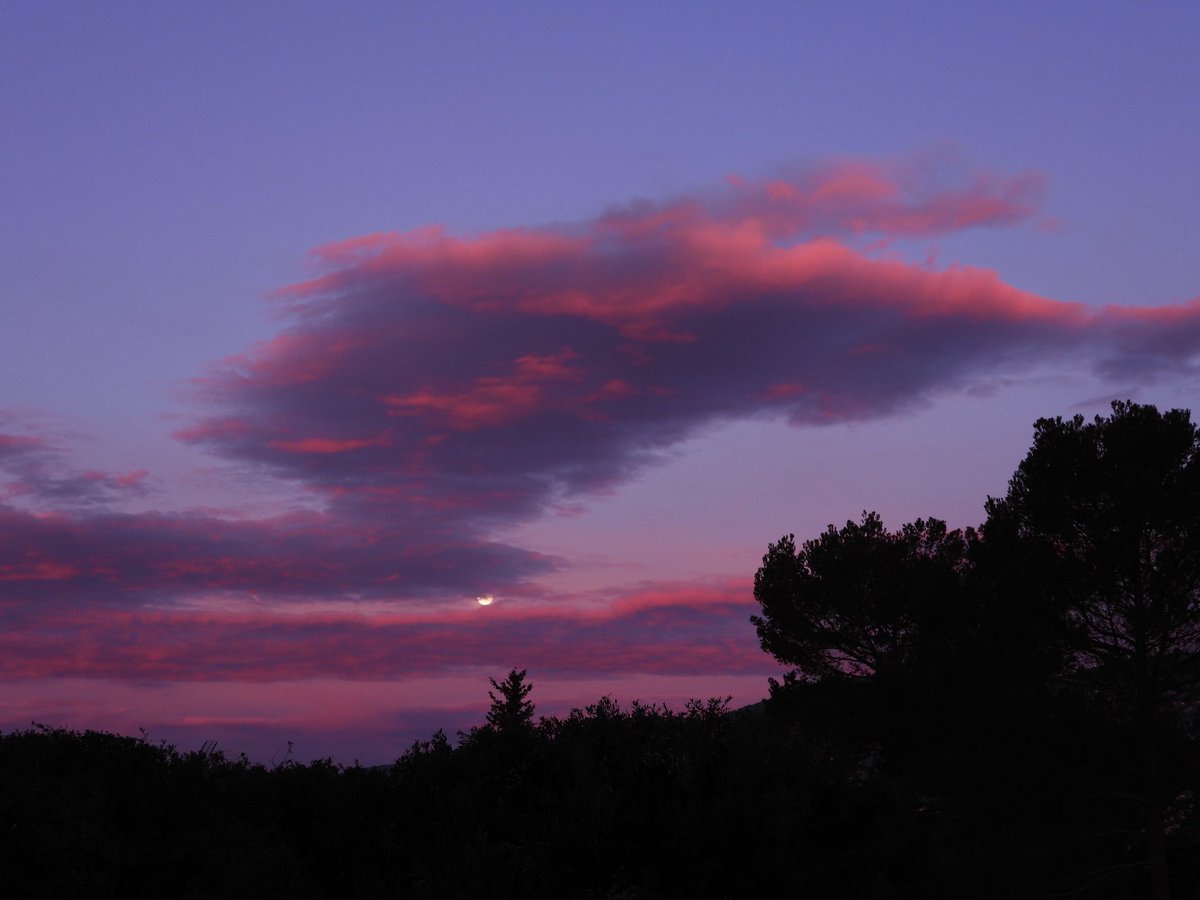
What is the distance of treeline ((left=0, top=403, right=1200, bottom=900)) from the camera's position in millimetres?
18922

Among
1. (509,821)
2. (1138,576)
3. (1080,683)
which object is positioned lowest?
(509,821)

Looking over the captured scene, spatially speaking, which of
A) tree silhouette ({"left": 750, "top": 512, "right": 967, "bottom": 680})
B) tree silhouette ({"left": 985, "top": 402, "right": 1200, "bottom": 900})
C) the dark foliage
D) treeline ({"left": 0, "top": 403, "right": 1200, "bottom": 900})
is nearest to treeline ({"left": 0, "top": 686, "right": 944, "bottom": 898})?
treeline ({"left": 0, "top": 403, "right": 1200, "bottom": 900})

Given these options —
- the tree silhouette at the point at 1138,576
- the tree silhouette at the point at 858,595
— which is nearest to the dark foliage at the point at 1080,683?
the tree silhouette at the point at 1138,576

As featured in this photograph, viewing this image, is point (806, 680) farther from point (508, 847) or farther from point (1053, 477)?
point (508, 847)

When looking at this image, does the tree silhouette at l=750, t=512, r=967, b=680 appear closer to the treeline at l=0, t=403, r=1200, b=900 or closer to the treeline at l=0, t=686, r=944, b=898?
the treeline at l=0, t=403, r=1200, b=900

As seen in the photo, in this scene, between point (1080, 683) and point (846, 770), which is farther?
point (1080, 683)

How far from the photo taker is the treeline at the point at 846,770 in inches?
745

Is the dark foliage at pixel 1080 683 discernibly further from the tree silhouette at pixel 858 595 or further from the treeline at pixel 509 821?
the treeline at pixel 509 821

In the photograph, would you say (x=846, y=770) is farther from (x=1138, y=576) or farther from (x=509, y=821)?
(x=1138, y=576)

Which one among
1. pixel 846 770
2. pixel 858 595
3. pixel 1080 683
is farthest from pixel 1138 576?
pixel 846 770

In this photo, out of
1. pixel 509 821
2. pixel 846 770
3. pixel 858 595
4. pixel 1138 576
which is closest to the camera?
pixel 509 821

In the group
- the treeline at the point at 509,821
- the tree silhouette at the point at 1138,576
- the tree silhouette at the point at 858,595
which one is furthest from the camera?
the tree silhouette at the point at 858,595

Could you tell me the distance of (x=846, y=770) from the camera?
2123 centimetres

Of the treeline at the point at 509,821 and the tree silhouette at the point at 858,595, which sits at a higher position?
the tree silhouette at the point at 858,595
